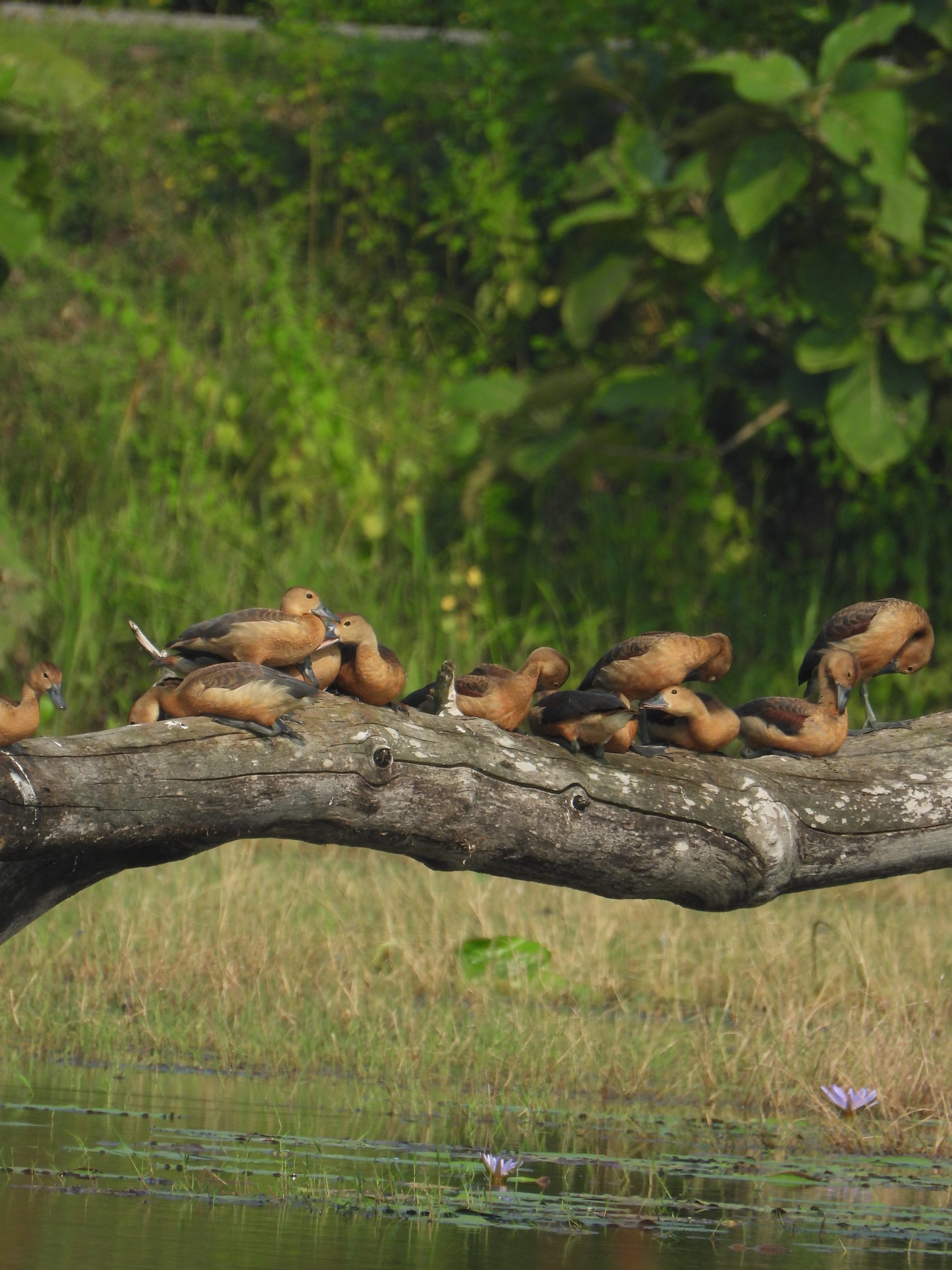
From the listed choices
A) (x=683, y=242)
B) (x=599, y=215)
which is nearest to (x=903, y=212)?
(x=683, y=242)

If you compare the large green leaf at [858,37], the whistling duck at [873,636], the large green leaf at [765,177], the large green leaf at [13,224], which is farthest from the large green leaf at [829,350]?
the whistling duck at [873,636]

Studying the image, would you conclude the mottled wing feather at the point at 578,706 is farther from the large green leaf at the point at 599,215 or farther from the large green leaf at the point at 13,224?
the large green leaf at the point at 599,215

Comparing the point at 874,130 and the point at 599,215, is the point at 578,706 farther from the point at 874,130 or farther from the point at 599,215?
the point at 599,215

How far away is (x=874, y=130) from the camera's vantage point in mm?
9891

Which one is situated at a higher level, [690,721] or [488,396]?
[488,396]

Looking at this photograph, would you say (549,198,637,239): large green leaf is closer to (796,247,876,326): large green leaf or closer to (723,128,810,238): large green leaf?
(796,247,876,326): large green leaf

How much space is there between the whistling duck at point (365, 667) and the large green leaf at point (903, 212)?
7152mm

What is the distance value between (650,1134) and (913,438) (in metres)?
6.23

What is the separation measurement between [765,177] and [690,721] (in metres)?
6.60

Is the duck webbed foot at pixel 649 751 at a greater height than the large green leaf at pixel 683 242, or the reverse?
the large green leaf at pixel 683 242

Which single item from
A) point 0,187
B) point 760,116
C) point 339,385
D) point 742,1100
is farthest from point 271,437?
point 742,1100

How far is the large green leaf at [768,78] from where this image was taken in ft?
32.1

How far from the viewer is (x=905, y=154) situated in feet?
33.0

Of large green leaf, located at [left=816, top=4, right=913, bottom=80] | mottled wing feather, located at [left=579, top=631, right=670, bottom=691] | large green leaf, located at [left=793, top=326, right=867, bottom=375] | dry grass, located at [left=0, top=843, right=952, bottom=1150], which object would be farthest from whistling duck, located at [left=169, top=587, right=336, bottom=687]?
large green leaf, located at [left=793, top=326, right=867, bottom=375]
